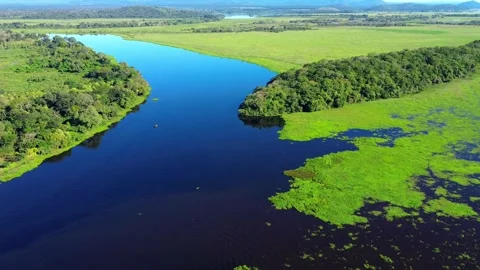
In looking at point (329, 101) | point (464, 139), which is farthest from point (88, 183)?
point (464, 139)

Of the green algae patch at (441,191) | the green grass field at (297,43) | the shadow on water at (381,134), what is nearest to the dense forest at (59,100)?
the shadow on water at (381,134)

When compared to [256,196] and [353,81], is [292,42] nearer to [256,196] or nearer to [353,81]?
[353,81]

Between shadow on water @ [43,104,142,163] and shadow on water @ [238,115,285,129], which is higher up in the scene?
shadow on water @ [238,115,285,129]

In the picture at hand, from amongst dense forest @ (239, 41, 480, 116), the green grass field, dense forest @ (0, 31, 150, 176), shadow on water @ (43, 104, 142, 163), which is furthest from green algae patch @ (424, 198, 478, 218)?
the green grass field

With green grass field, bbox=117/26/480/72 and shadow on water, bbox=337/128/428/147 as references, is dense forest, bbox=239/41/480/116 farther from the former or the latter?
green grass field, bbox=117/26/480/72

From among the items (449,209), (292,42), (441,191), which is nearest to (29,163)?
(449,209)

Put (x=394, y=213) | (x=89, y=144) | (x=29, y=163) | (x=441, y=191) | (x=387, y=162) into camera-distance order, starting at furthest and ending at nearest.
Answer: (x=89, y=144) → (x=29, y=163) → (x=387, y=162) → (x=441, y=191) → (x=394, y=213)
